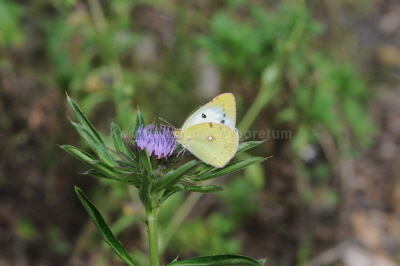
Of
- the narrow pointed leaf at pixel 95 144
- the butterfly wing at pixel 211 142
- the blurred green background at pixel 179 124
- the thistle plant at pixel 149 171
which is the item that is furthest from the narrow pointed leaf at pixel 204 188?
the blurred green background at pixel 179 124

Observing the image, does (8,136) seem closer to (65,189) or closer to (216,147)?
(65,189)

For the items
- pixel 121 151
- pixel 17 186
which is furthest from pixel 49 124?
pixel 121 151

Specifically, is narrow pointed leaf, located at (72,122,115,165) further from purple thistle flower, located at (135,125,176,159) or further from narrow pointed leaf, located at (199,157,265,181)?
narrow pointed leaf, located at (199,157,265,181)

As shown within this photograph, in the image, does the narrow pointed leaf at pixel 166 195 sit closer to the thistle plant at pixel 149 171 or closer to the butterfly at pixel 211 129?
the thistle plant at pixel 149 171

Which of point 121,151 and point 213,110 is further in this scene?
point 213,110

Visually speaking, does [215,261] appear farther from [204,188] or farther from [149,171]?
[149,171]

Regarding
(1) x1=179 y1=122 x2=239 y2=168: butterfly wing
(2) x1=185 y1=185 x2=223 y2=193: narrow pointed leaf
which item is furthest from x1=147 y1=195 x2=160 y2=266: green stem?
(1) x1=179 y1=122 x2=239 y2=168: butterfly wing
